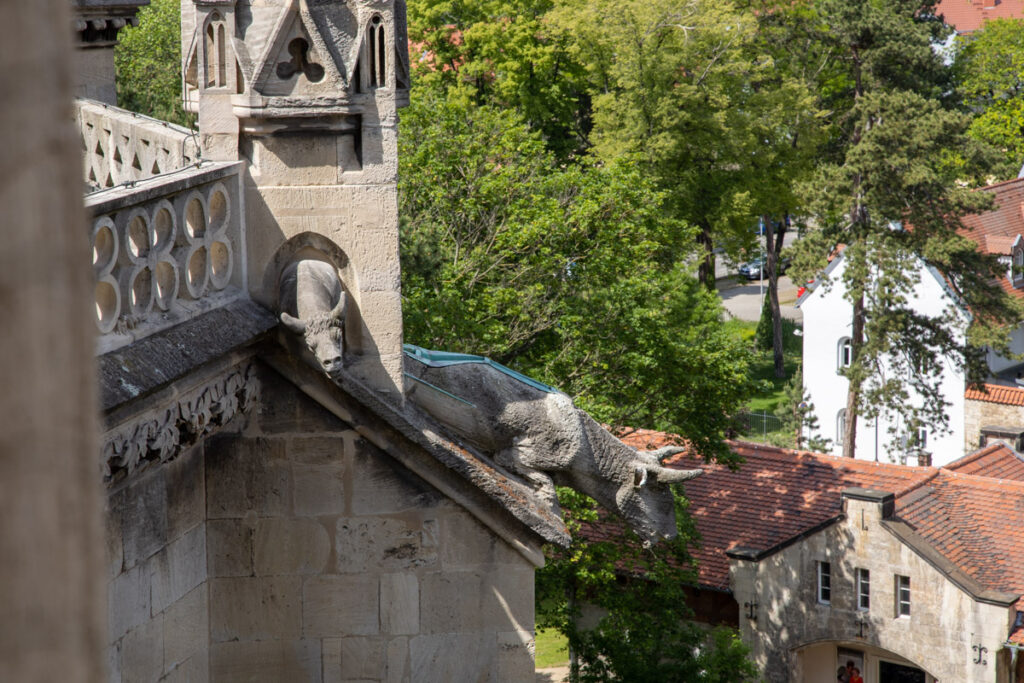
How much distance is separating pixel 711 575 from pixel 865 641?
333cm

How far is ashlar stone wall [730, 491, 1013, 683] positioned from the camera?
90.8ft

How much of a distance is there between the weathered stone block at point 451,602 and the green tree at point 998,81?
2201 inches

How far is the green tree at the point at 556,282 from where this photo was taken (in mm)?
22406

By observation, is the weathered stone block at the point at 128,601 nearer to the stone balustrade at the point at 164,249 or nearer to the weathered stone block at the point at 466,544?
the stone balustrade at the point at 164,249

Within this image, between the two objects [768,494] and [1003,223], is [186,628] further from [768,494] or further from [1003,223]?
[1003,223]

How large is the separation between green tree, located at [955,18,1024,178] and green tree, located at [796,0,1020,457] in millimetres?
18387

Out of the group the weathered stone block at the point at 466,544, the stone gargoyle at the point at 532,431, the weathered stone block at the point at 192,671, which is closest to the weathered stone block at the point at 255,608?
the weathered stone block at the point at 192,671

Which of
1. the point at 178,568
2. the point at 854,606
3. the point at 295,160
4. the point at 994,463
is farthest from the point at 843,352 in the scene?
the point at 178,568

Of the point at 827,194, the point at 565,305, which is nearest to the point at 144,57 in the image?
the point at 565,305

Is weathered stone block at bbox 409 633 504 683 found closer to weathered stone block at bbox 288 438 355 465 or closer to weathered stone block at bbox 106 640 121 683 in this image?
weathered stone block at bbox 288 438 355 465

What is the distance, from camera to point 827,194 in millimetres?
39219

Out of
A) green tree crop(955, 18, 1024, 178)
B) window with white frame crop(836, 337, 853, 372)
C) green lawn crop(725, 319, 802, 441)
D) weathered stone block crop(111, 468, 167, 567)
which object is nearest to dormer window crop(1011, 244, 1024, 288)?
window with white frame crop(836, 337, 853, 372)

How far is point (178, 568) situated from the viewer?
18.7 ft

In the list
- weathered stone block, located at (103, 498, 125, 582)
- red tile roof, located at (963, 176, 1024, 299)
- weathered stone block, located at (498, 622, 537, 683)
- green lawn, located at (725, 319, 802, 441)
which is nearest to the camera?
weathered stone block, located at (103, 498, 125, 582)
